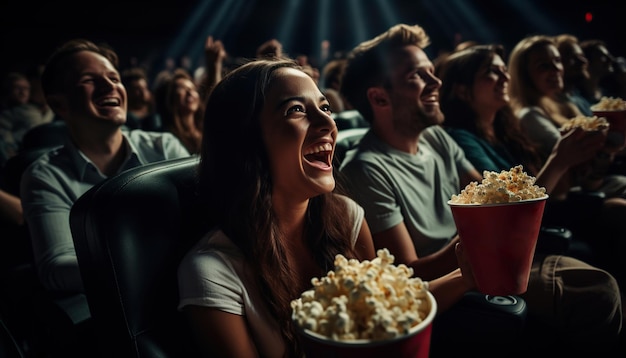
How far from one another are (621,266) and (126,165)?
2.18 meters

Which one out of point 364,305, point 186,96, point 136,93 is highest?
point 364,305

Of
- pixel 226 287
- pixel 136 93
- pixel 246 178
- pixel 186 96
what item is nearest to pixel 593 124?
pixel 246 178

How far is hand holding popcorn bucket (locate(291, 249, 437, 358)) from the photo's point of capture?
60 cm

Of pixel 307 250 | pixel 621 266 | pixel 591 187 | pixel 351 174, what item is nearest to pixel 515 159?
pixel 591 187

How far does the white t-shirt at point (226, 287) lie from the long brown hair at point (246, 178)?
0.02 meters

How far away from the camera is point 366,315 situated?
632 millimetres

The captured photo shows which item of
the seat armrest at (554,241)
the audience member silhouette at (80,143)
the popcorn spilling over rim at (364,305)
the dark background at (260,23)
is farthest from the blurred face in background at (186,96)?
the dark background at (260,23)

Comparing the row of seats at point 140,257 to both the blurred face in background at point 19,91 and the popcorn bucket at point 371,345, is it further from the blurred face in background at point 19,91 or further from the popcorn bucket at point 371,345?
the blurred face in background at point 19,91

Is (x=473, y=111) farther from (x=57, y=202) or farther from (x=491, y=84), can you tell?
(x=57, y=202)

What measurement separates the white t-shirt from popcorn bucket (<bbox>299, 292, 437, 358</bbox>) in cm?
38

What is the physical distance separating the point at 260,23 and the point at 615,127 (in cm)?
1311

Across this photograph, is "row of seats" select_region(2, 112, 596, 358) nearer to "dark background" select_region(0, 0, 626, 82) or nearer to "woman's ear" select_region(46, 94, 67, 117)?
"woman's ear" select_region(46, 94, 67, 117)

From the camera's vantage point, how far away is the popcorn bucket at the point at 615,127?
1.81 metres

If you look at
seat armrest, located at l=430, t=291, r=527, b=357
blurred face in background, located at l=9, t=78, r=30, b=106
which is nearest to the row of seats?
seat armrest, located at l=430, t=291, r=527, b=357
